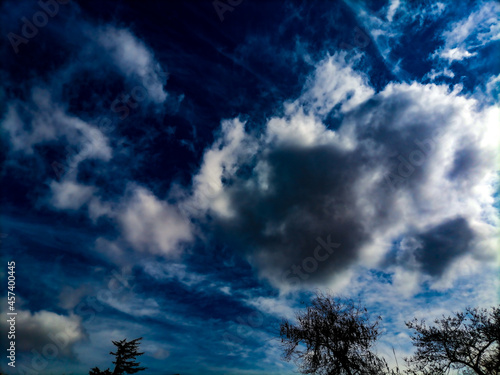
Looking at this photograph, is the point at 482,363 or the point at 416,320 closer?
the point at 482,363

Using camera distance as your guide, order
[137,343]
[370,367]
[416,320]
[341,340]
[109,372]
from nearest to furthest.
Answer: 1. [370,367]
2. [341,340]
3. [416,320]
4. [109,372]
5. [137,343]

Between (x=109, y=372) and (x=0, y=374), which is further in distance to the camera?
(x=0, y=374)

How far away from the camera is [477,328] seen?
22453 mm

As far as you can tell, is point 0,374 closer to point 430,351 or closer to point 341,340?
point 341,340

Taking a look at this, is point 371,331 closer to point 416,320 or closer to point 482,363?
point 416,320

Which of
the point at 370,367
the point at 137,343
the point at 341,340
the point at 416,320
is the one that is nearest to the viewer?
the point at 370,367

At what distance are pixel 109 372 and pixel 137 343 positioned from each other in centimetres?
453

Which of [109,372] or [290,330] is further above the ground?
[290,330]

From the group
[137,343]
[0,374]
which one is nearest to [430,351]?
[137,343]

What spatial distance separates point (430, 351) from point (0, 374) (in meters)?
60.3

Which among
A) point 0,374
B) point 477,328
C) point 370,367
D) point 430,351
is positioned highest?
point 477,328

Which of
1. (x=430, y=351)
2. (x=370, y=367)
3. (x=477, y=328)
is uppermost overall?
(x=477, y=328)

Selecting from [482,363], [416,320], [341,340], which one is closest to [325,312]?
[341,340]

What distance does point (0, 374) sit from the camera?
3553 cm
